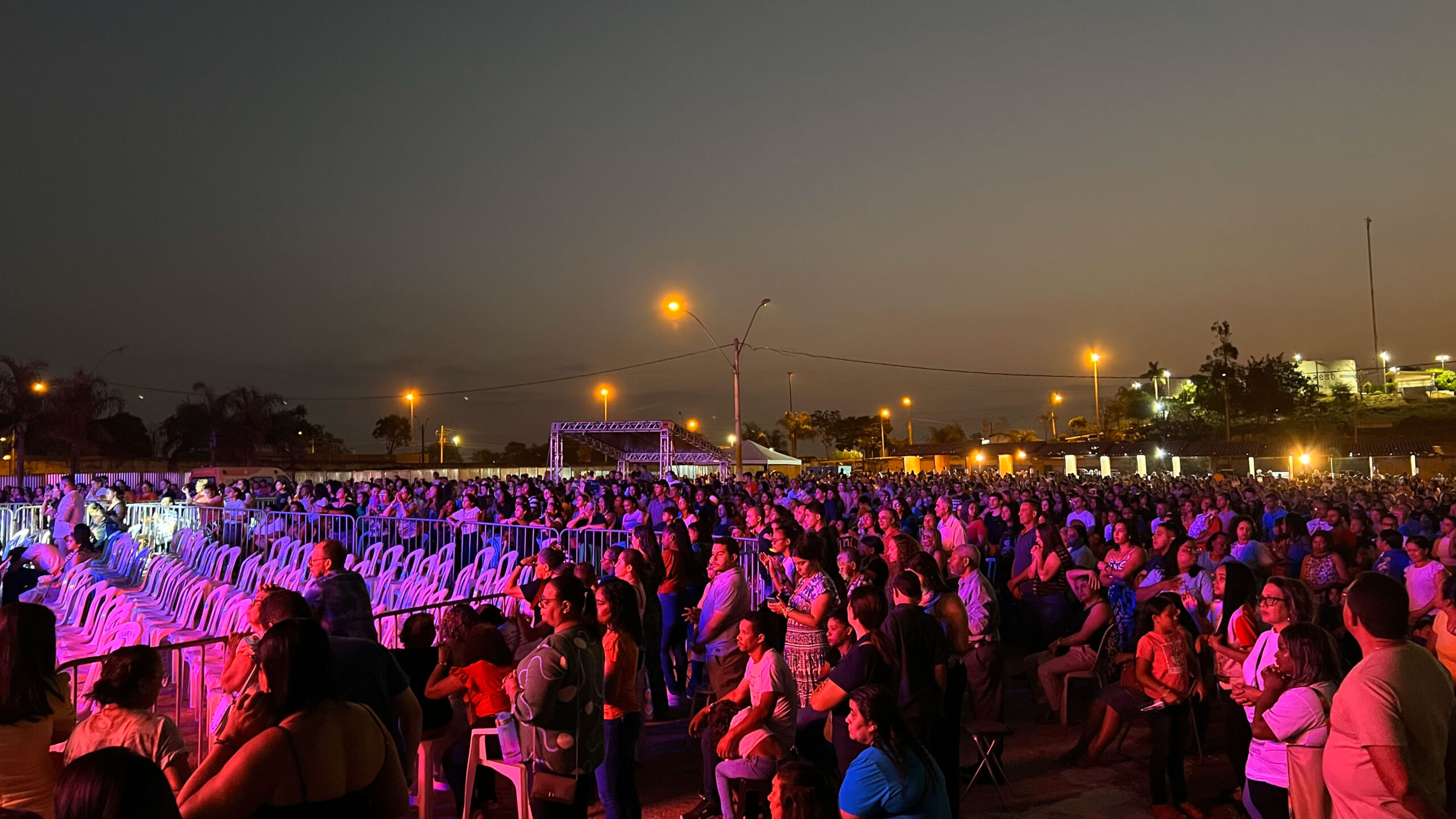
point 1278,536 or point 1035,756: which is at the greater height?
point 1278,536

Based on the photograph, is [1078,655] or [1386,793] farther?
[1078,655]

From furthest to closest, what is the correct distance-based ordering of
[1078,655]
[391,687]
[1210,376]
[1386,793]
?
[1210,376] < [1078,655] < [391,687] < [1386,793]

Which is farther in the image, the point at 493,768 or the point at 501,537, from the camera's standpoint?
the point at 501,537

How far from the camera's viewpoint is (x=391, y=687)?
3.80 metres

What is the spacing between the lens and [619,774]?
465cm

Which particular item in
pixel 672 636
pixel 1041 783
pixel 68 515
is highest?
pixel 68 515

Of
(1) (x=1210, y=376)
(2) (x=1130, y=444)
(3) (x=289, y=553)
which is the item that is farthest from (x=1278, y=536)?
(1) (x=1210, y=376)

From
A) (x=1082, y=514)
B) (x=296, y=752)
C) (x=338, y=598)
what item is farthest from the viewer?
(x=1082, y=514)

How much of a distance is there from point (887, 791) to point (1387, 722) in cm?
166

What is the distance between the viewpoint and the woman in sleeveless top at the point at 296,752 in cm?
249

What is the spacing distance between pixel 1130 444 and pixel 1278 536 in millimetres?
43772

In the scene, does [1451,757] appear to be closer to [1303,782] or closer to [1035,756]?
[1303,782]

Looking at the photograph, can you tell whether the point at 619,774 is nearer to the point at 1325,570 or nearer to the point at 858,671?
the point at 858,671

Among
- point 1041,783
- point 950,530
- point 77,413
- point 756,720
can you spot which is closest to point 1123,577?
point 1041,783
